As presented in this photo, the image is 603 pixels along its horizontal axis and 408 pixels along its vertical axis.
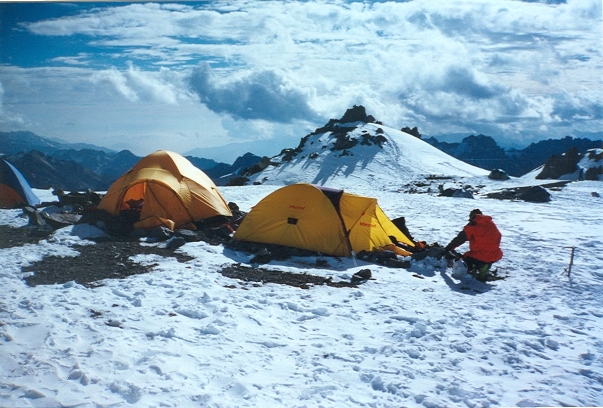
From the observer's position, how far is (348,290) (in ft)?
27.3

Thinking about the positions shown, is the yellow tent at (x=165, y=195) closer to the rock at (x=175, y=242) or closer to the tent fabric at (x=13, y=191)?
the rock at (x=175, y=242)

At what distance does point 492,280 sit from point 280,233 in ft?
16.4

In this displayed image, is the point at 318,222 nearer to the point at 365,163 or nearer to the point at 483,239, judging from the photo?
the point at 483,239

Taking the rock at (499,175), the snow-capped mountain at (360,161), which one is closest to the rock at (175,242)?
the snow-capped mountain at (360,161)

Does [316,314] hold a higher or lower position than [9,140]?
lower

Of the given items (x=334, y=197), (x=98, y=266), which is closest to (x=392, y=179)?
(x=334, y=197)

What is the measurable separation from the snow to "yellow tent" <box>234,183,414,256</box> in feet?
2.69

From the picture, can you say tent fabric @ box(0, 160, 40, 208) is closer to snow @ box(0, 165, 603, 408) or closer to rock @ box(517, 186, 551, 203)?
snow @ box(0, 165, 603, 408)

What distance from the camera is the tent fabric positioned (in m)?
14.4

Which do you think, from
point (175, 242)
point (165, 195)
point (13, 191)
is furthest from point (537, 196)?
point (13, 191)

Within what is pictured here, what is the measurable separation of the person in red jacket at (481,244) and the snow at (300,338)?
13.3 inches

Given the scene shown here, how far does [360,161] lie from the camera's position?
6184 centimetres

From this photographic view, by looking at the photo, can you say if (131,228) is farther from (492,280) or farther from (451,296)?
(492,280)

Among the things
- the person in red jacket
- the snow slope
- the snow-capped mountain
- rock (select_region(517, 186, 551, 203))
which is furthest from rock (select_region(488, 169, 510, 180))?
the person in red jacket
